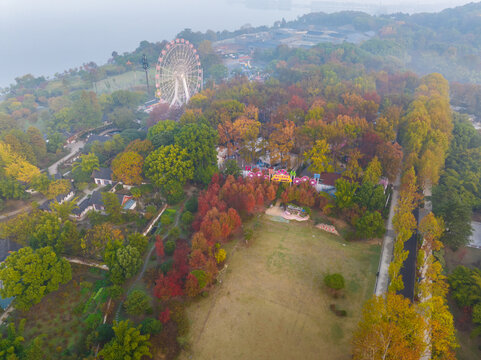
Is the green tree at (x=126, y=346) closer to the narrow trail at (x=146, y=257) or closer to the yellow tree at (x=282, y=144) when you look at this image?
the narrow trail at (x=146, y=257)

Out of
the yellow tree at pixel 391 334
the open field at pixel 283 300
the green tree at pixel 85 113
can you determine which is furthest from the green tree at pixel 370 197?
the green tree at pixel 85 113

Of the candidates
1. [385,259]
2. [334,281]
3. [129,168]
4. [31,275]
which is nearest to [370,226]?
[385,259]

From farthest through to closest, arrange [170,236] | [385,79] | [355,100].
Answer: [385,79] < [355,100] < [170,236]

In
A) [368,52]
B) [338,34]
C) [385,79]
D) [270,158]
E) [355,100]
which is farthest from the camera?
[338,34]

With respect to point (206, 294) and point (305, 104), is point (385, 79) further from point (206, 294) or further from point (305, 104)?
point (206, 294)

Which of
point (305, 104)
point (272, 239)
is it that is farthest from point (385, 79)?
point (272, 239)
